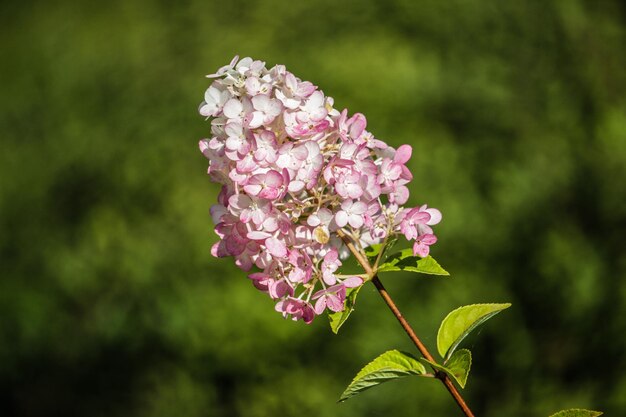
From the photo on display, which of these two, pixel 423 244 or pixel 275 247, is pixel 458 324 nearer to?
pixel 423 244

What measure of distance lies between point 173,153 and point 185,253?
622mm

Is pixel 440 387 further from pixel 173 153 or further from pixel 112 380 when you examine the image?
pixel 173 153

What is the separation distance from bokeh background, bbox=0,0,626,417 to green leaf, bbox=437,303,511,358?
81.3 inches

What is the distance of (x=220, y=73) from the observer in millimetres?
1140

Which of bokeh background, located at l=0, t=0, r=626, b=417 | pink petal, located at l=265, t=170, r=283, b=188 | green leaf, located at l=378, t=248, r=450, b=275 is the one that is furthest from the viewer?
bokeh background, located at l=0, t=0, r=626, b=417

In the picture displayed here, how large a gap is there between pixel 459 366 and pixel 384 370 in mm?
102

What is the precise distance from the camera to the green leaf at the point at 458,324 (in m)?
1.13

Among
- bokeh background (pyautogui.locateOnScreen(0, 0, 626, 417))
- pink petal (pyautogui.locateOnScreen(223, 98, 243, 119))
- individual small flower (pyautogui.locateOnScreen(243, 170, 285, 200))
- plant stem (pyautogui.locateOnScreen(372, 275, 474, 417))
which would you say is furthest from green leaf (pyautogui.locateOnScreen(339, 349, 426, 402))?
bokeh background (pyautogui.locateOnScreen(0, 0, 626, 417))

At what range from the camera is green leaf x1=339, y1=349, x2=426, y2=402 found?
3.52ft

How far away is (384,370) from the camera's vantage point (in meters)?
1.08

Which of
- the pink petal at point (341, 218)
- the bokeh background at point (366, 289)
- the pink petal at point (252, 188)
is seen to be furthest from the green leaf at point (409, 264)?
the bokeh background at point (366, 289)

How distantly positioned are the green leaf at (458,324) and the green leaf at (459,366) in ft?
0.13

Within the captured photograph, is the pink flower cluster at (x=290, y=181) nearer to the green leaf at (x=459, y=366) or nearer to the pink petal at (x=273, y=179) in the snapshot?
the pink petal at (x=273, y=179)

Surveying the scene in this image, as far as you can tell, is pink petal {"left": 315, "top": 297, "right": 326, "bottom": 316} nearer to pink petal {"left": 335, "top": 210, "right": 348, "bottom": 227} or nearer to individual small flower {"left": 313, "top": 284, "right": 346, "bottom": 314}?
individual small flower {"left": 313, "top": 284, "right": 346, "bottom": 314}
